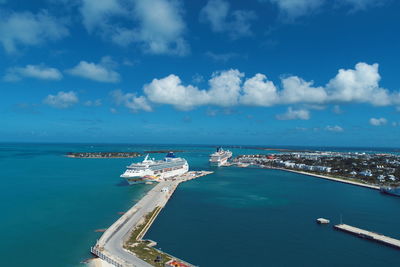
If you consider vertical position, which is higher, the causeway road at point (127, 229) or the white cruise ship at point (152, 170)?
the white cruise ship at point (152, 170)

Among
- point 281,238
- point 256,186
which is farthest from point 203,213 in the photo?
point 256,186

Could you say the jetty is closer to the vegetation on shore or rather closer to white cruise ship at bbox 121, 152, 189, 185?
the vegetation on shore

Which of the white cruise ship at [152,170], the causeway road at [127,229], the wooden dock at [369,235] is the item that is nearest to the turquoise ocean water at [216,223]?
the wooden dock at [369,235]

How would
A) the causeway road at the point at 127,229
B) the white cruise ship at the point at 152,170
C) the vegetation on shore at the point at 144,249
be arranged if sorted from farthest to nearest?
the white cruise ship at the point at 152,170 < the causeway road at the point at 127,229 < the vegetation on shore at the point at 144,249

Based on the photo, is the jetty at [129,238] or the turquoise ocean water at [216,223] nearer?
the jetty at [129,238]

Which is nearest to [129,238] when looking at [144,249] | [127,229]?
[127,229]

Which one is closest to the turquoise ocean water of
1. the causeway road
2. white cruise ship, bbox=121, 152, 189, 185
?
the causeway road

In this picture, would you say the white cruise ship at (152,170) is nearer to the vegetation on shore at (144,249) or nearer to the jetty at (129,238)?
the jetty at (129,238)

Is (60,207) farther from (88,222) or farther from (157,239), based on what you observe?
(157,239)
